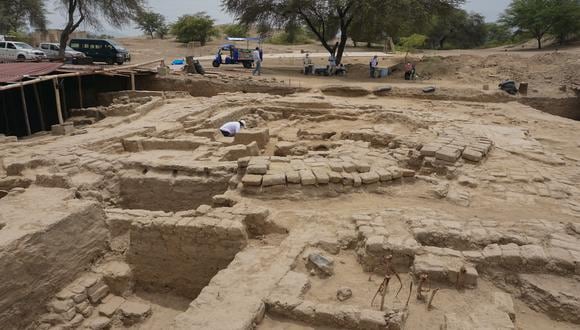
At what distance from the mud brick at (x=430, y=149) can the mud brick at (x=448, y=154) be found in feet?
0.28

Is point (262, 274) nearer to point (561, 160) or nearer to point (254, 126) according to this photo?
point (561, 160)

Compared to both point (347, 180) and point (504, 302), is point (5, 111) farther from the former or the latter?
point (504, 302)

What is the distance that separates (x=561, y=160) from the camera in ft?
25.2

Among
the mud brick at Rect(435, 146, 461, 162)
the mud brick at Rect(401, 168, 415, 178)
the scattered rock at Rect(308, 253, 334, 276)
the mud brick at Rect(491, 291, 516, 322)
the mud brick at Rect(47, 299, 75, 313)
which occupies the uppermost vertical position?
the mud brick at Rect(435, 146, 461, 162)

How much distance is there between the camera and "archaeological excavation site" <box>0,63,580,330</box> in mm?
3941

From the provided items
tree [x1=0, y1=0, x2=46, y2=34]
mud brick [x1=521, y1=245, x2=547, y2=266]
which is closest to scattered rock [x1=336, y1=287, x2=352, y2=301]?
mud brick [x1=521, y1=245, x2=547, y2=266]

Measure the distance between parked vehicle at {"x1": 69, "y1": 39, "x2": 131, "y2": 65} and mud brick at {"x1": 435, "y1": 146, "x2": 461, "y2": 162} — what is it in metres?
20.0

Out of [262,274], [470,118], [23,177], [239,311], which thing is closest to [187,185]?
[23,177]

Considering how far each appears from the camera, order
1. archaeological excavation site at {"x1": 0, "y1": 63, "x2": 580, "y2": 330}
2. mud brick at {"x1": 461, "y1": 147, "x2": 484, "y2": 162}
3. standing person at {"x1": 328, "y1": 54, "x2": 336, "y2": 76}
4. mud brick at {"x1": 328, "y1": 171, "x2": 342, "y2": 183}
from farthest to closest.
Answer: standing person at {"x1": 328, "y1": 54, "x2": 336, "y2": 76}, mud brick at {"x1": 461, "y1": 147, "x2": 484, "y2": 162}, mud brick at {"x1": 328, "y1": 171, "x2": 342, "y2": 183}, archaeological excavation site at {"x1": 0, "y1": 63, "x2": 580, "y2": 330}

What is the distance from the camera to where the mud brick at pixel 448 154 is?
7.20 m

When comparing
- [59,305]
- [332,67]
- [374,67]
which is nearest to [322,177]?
[59,305]

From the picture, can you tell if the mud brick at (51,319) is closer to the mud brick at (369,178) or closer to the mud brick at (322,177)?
the mud brick at (322,177)

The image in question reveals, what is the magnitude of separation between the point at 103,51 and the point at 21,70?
1189 cm

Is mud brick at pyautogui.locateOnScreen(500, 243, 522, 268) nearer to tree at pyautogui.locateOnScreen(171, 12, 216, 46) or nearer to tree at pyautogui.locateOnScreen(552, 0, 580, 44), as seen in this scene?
tree at pyautogui.locateOnScreen(552, 0, 580, 44)
